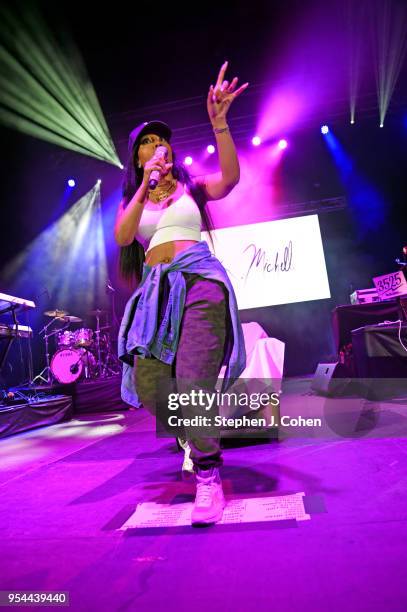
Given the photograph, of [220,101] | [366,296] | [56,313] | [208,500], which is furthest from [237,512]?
[56,313]

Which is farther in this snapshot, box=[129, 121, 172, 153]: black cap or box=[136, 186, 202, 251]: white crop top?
box=[129, 121, 172, 153]: black cap

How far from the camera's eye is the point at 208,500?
4.83 feet

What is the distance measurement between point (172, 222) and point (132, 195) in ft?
1.06

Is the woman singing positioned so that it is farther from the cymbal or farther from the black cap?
the cymbal

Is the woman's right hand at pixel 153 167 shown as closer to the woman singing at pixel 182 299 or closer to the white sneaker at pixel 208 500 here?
the woman singing at pixel 182 299

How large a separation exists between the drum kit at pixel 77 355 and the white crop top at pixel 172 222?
584 centimetres

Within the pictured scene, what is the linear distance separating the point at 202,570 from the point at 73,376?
663 cm

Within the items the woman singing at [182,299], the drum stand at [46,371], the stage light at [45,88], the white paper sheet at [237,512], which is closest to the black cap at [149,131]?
the woman singing at [182,299]

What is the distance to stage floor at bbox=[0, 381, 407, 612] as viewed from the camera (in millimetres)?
931

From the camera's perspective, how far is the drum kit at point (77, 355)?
7.24 meters

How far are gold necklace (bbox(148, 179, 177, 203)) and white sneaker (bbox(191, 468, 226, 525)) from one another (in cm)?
117

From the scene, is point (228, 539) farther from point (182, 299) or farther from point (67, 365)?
point (67, 365)

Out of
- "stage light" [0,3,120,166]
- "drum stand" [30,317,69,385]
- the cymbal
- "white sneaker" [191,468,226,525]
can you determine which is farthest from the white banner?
"white sneaker" [191,468,226,525]

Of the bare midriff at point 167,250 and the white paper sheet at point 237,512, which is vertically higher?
the bare midriff at point 167,250
